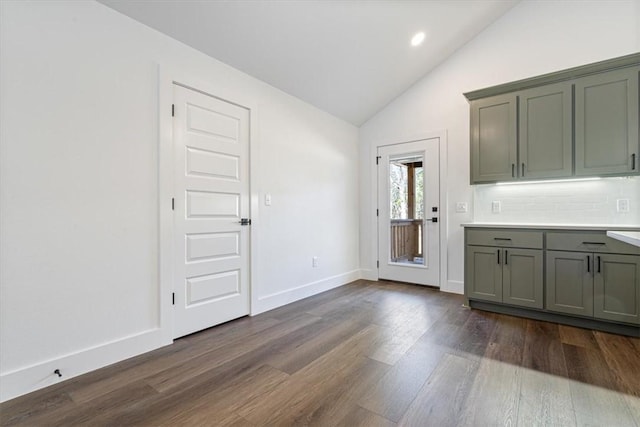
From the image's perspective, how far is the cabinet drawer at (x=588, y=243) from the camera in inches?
99.6

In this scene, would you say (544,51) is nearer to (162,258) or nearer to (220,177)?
(220,177)

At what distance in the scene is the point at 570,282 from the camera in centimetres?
273

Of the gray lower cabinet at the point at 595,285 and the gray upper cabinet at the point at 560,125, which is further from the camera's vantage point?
the gray upper cabinet at the point at 560,125

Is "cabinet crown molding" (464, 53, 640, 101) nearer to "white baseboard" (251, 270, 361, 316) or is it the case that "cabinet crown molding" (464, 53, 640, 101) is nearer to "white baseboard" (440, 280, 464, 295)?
"white baseboard" (440, 280, 464, 295)

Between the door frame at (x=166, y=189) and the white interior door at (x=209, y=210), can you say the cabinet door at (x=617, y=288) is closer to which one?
the white interior door at (x=209, y=210)

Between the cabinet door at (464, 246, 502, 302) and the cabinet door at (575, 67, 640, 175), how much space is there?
1140 millimetres

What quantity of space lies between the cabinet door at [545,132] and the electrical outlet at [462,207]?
73 cm

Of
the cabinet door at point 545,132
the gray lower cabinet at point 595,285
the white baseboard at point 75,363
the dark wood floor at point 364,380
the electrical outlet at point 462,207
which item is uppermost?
the cabinet door at point 545,132

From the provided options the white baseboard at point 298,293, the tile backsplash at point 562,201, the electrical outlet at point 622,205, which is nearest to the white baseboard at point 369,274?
the white baseboard at point 298,293

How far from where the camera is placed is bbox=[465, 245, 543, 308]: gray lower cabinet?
9.50 ft

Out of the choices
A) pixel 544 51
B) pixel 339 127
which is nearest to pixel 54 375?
pixel 339 127

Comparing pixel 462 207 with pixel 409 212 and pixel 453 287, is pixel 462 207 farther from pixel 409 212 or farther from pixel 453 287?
pixel 453 287

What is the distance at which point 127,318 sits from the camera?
2.16 metres

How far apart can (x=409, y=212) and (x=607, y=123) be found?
229 cm
